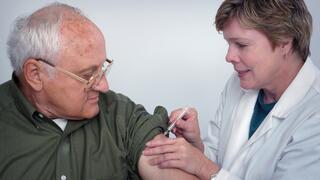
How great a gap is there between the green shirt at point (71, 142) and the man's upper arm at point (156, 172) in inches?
1.1

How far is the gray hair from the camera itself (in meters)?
1.19

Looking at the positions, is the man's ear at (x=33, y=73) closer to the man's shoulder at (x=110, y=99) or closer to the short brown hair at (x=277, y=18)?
the man's shoulder at (x=110, y=99)

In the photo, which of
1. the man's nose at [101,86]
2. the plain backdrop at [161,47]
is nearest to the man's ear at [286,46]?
the man's nose at [101,86]

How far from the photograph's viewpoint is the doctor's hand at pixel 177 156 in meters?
1.28

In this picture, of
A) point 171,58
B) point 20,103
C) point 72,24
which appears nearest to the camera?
point 72,24

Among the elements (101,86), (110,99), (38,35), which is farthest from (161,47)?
(38,35)

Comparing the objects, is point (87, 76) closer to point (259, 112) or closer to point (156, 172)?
point (156, 172)

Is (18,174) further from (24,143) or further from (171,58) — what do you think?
(171,58)

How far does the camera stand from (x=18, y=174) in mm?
1221

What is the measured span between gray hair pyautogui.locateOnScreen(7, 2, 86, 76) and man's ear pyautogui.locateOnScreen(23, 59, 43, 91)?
2 cm

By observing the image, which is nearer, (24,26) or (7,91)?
(24,26)

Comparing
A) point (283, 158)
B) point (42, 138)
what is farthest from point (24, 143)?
point (283, 158)

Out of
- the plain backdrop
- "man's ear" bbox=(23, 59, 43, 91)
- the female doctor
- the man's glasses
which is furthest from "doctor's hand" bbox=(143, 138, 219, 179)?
the plain backdrop

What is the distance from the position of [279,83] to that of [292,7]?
0.27 metres
